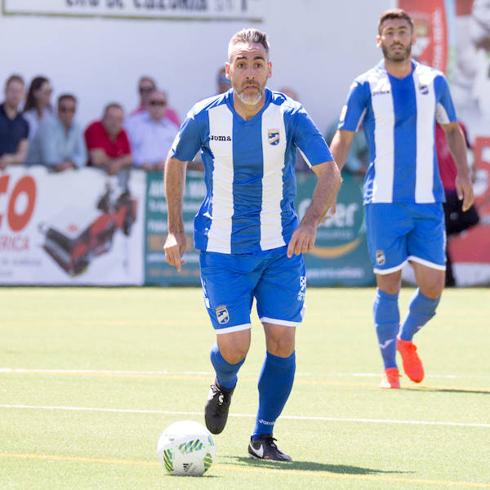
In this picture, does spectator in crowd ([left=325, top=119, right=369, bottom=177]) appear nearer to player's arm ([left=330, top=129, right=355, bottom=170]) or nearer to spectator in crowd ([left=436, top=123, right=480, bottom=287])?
spectator in crowd ([left=436, top=123, right=480, bottom=287])

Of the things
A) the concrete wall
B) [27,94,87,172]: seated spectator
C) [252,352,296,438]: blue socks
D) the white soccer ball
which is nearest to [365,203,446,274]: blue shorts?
[252,352,296,438]: blue socks

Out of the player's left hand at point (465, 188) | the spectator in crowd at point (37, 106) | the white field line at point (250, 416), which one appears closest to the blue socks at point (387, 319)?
the player's left hand at point (465, 188)

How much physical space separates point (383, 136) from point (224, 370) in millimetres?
3579

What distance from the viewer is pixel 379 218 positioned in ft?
35.4

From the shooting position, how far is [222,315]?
7652mm

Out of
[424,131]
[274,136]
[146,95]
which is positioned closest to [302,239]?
[274,136]

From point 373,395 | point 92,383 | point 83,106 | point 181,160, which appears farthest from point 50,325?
point 83,106

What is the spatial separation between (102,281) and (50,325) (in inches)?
247

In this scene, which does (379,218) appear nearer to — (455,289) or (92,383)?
(92,383)

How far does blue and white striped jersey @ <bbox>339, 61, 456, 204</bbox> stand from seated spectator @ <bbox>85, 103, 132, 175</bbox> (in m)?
11.6

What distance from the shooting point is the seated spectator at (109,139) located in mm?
22266

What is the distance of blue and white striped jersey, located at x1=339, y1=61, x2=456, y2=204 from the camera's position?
10.8 m

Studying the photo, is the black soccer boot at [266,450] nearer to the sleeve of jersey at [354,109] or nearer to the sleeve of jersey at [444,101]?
the sleeve of jersey at [354,109]

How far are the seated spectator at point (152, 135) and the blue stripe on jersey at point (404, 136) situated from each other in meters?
12.0
